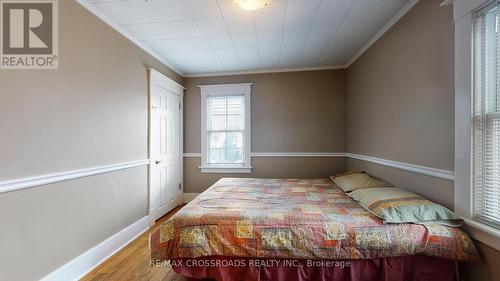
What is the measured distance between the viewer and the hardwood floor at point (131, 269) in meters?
1.92

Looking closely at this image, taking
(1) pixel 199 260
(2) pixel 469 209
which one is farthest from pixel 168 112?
(2) pixel 469 209

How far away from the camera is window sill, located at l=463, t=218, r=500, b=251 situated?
1.32 metres

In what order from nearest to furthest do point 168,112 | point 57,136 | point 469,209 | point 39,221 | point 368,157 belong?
point 469,209, point 39,221, point 57,136, point 368,157, point 168,112

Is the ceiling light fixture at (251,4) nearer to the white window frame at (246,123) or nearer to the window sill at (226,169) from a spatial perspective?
the white window frame at (246,123)

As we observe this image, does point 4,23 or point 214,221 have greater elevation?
point 4,23

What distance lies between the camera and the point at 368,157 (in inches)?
117

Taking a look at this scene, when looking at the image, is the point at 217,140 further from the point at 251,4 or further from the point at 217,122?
the point at 251,4

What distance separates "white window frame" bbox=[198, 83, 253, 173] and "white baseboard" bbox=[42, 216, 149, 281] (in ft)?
5.21

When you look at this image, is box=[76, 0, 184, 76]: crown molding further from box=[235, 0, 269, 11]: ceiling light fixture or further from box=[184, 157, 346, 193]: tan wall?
Answer: box=[184, 157, 346, 193]: tan wall

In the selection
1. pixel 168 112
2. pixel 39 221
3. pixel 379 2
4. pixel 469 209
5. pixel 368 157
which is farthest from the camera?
pixel 168 112

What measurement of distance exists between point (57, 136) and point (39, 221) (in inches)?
25.5

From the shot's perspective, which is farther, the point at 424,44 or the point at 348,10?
the point at 348,10

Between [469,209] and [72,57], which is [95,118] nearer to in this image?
[72,57]

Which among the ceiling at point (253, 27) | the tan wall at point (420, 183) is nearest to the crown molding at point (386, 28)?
the ceiling at point (253, 27)
